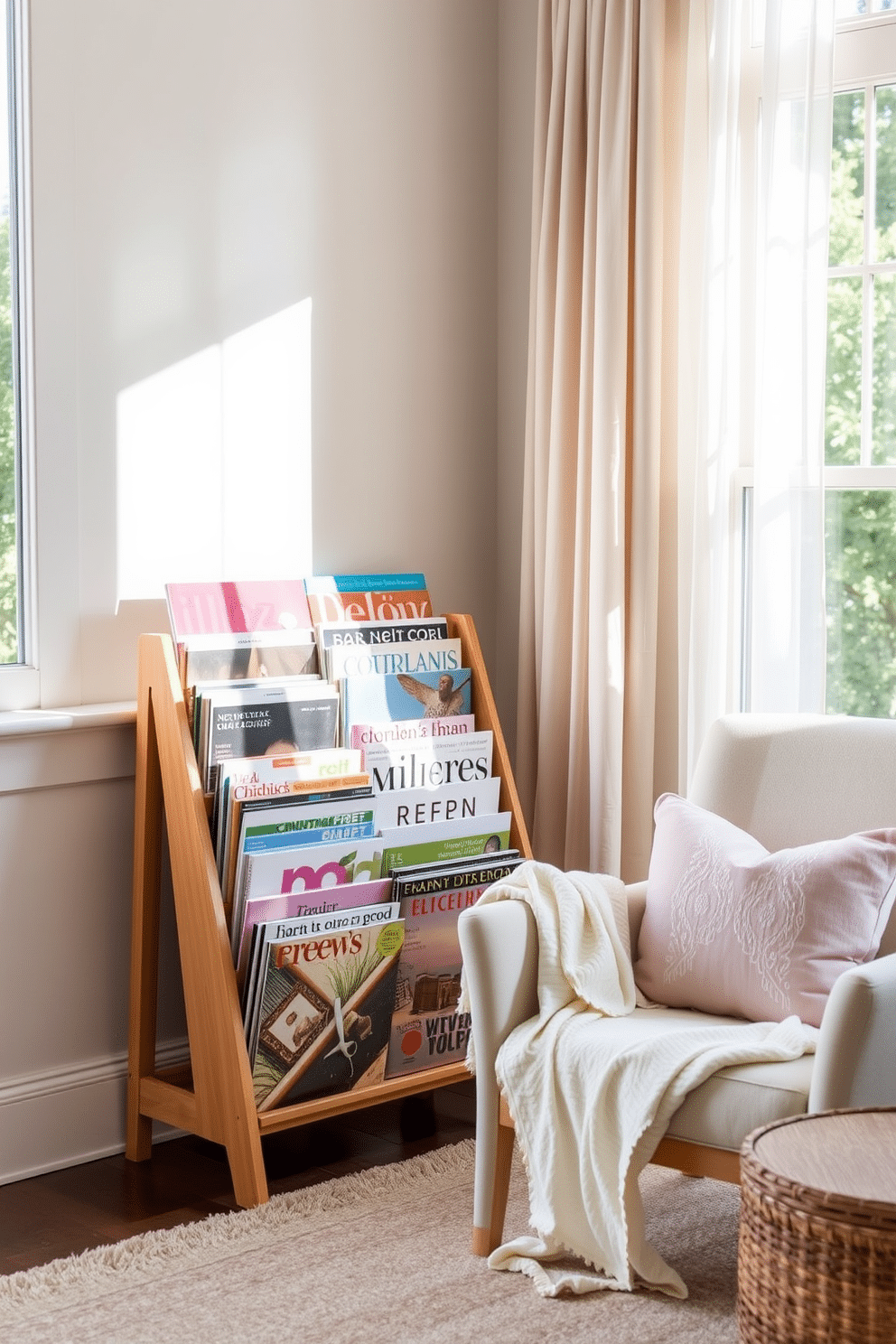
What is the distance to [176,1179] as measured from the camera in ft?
8.50

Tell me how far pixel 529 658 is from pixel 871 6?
1.45 m

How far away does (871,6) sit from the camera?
9.14 feet

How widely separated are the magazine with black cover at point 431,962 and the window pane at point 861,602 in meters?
0.76

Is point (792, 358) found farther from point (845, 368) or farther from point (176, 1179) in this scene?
point (176, 1179)

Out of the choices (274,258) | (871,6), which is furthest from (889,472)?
(274,258)

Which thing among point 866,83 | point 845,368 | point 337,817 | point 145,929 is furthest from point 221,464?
point 866,83

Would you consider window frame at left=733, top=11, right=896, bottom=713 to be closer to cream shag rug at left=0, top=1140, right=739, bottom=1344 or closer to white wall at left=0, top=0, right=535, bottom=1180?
white wall at left=0, top=0, right=535, bottom=1180

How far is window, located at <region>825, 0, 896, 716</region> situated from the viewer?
280cm

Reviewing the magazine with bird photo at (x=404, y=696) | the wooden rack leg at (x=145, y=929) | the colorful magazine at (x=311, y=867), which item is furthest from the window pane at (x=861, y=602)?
the wooden rack leg at (x=145, y=929)

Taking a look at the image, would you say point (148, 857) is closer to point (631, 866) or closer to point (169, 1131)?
point (169, 1131)

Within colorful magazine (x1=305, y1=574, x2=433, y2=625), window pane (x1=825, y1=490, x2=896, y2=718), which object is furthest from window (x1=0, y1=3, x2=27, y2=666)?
window pane (x1=825, y1=490, x2=896, y2=718)

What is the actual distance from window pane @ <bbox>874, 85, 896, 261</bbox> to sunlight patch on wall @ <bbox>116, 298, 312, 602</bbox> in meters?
1.14

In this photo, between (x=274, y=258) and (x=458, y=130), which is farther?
(x=458, y=130)

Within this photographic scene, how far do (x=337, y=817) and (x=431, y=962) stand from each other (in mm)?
330
